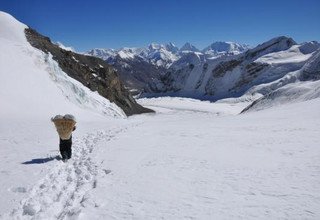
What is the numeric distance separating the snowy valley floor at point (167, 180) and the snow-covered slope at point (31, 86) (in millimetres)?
12812

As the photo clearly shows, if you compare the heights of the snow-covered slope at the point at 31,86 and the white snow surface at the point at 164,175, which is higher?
the snow-covered slope at the point at 31,86

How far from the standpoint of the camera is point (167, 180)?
1060cm

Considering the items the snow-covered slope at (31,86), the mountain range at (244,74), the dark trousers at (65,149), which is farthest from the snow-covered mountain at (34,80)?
the mountain range at (244,74)

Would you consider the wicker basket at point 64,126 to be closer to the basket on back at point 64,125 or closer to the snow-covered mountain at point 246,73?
the basket on back at point 64,125

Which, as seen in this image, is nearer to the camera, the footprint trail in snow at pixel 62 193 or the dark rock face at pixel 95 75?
the footprint trail in snow at pixel 62 193

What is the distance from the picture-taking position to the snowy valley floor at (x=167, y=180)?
797cm

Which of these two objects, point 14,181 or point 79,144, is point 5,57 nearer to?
point 79,144

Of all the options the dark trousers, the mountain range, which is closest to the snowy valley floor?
the dark trousers

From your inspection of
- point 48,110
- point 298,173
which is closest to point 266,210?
point 298,173

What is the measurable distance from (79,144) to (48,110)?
13896mm

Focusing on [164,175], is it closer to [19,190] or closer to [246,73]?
[19,190]

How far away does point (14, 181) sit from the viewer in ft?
34.1

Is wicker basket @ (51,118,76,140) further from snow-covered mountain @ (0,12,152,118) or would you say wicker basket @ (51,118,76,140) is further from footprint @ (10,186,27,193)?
snow-covered mountain @ (0,12,152,118)

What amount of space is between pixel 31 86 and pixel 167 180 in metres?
27.8
